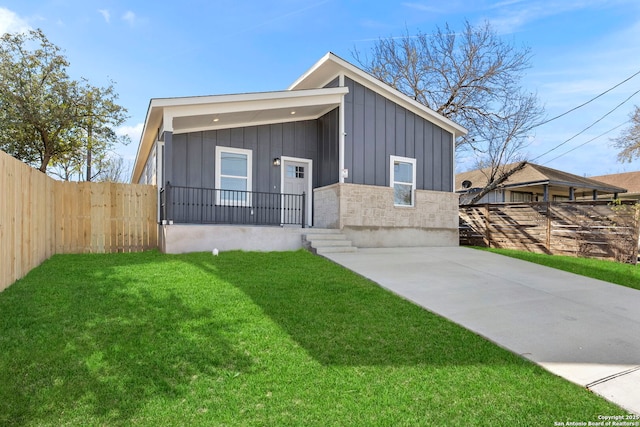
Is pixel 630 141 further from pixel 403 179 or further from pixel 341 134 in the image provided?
pixel 341 134

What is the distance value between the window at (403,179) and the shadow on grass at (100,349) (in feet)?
24.2

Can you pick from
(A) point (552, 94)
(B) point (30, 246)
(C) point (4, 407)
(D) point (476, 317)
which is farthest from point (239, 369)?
(A) point (552, 94)

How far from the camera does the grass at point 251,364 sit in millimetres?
2285

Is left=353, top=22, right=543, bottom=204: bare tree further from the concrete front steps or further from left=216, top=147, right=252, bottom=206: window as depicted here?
left=216, top=147, right=252, bottom=206: window

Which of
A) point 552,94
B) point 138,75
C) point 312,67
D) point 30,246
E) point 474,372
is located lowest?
point 474,372

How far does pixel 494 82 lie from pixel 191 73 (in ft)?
49.8

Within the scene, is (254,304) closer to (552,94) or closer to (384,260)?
(384,260)

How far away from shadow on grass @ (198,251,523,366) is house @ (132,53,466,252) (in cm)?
337

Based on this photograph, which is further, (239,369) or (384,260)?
(384,260)

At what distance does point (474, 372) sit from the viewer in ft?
9.57

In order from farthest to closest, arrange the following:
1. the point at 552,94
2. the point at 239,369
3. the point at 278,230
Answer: the point at 552,94, the point at 278,230, the point at 239,369

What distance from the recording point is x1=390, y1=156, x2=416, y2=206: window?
10.5 metres

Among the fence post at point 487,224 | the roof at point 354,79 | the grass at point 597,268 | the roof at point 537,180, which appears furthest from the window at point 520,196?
the grass at point 597,268

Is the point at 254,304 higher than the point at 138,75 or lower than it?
lower
